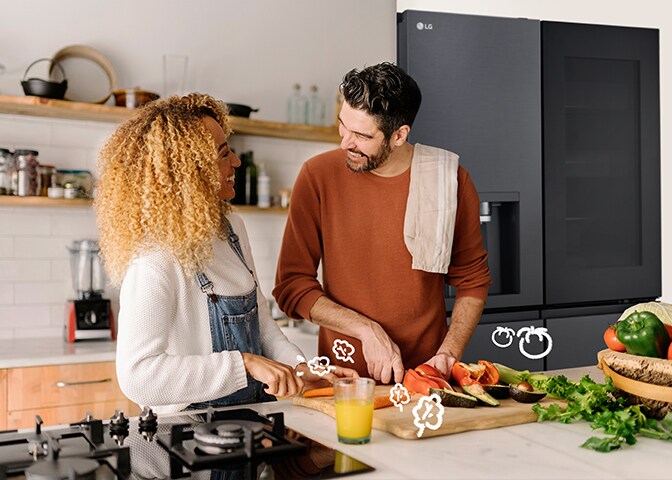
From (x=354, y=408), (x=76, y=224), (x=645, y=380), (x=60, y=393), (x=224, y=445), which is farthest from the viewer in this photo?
(x=76, y=224)

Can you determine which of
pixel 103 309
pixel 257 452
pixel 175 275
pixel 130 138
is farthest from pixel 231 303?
pixel 103 309

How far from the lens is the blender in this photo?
3.82 m

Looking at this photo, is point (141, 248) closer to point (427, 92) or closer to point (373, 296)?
point (373, 296)

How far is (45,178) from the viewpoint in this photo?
3.89 metres

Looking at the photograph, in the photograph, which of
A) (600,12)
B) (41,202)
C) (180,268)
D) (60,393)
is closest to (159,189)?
(180,268)

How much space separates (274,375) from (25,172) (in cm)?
244

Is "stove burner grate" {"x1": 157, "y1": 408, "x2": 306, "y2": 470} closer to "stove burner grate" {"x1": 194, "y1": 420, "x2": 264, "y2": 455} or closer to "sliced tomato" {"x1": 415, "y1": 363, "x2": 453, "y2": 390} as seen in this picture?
"stove burner grate" {"x1": 194, "y1": 420, "x2": 264, "y2": 455}

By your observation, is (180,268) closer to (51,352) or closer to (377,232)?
(377,232)

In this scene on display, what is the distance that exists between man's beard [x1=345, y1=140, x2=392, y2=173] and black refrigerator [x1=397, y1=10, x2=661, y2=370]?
62 cm

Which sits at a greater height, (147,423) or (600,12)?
(600,12)

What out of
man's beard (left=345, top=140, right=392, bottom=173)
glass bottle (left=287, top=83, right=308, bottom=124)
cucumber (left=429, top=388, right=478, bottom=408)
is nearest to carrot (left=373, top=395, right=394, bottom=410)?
cucumber (left=429, top=388, right=478, bottom=408)

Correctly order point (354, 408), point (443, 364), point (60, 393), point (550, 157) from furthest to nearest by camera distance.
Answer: point (60, 393)
point (550, 157)
point (443, 364)
point (354, 408)

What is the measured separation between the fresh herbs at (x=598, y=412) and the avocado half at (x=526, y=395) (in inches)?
1.9

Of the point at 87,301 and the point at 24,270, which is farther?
the point at 24,270
